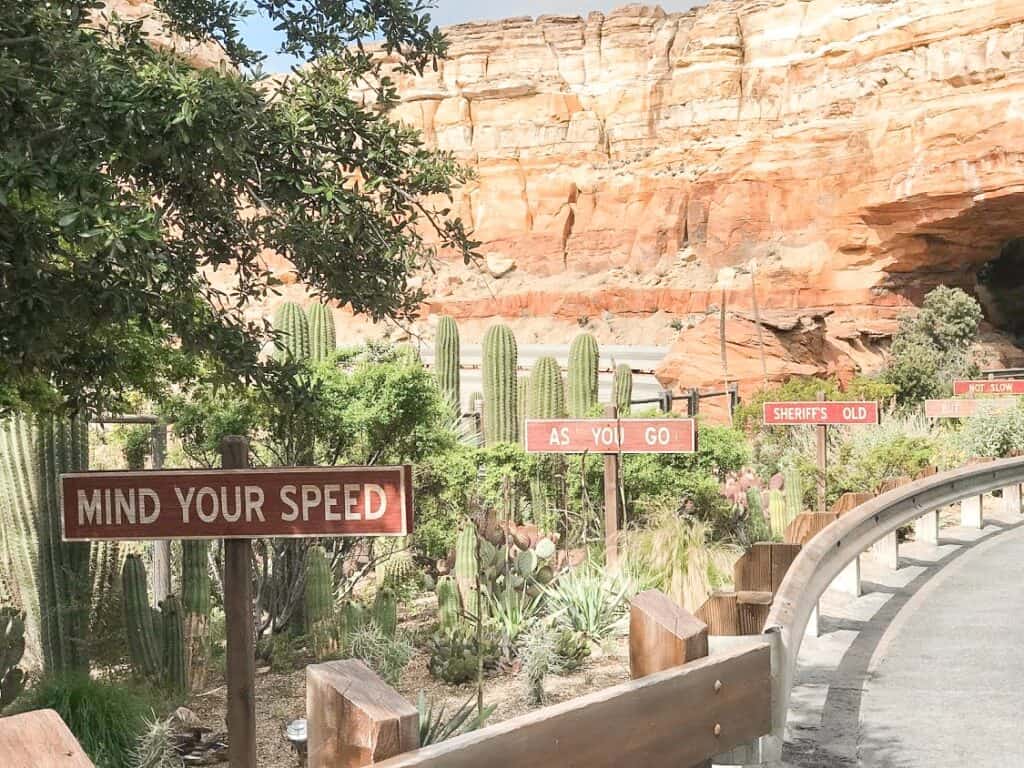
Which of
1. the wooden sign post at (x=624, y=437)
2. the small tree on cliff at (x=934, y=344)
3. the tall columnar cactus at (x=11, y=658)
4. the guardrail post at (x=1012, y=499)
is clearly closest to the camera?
the tall columnar cactus at (x=11, y=658)

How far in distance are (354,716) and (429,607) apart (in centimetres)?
866

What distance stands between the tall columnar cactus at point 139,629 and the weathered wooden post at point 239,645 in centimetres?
332

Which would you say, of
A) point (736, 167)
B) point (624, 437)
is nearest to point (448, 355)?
point (624, 437)

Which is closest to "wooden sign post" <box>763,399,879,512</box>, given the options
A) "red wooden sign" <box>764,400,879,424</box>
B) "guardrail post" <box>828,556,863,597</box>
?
"red wooden sign" <box>764,400,879,424</box>

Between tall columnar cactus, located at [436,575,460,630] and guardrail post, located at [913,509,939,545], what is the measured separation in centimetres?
548

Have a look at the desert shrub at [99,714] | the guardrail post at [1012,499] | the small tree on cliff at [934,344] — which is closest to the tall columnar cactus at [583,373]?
the guardrail post at [1012,499]

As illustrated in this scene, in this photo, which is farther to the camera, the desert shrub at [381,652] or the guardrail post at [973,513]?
the guardrail post at [973,513]

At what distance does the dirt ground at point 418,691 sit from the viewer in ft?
21.4

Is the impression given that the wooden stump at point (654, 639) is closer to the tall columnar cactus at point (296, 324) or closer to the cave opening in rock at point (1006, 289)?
the tall columnar cactus at point (296, 324)

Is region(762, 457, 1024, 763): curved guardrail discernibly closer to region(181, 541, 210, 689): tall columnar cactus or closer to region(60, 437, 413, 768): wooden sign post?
region(60, 437, 413, 768): wooden sign post

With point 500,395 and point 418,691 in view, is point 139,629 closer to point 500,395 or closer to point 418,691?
point 418,691

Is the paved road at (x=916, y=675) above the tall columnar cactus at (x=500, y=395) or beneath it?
beneath

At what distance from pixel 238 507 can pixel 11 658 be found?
3047mm

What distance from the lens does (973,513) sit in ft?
44.1
